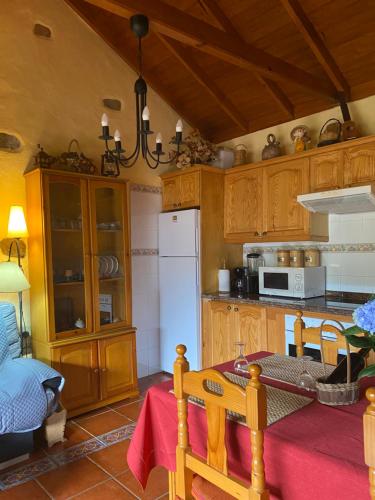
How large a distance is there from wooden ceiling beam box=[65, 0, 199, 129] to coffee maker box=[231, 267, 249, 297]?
1.73 m

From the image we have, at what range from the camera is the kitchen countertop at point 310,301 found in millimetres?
2684

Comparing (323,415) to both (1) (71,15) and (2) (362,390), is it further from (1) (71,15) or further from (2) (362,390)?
(1) (71,15)

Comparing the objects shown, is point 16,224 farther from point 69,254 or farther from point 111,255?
point 111,255

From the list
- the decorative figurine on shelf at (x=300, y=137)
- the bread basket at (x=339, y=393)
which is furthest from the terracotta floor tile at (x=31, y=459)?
the decorative figurine on shelf at (x=300, y=137)

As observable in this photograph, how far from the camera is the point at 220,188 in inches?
146

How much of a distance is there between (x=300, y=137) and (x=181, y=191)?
4.00 ft

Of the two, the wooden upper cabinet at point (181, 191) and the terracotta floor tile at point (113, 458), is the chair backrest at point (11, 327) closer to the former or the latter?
the terracotta floor tile at point (113, 458)

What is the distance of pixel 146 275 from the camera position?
3822 millimetres

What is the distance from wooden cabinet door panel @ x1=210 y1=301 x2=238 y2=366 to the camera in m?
3.38

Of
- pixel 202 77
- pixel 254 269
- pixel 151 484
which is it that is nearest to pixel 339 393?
pixel 151 484

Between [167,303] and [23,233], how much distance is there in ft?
5.23

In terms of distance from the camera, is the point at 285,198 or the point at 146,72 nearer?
the point at 285,198

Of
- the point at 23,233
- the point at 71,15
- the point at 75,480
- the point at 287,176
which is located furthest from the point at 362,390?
the point at 71,15

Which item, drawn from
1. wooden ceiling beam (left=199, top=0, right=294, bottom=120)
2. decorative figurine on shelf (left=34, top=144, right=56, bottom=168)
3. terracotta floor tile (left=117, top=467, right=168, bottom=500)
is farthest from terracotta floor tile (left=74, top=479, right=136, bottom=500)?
wooden ceiling beam (left=199, top=0, right=294, bottom=120)
